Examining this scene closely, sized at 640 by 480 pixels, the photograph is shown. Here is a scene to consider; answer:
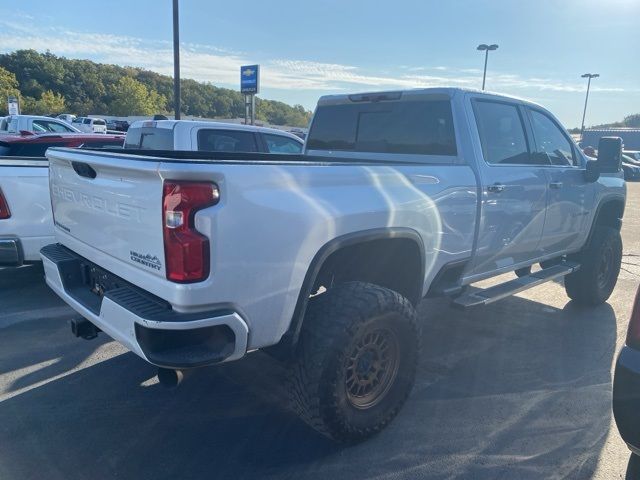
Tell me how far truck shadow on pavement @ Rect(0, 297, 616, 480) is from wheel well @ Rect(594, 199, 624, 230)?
2001 mm

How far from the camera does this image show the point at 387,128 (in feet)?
14.4

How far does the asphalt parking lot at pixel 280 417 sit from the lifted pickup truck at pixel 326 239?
Result: 1.10ft

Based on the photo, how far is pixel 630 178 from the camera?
29500mm

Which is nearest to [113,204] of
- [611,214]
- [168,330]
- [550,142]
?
[168,330]

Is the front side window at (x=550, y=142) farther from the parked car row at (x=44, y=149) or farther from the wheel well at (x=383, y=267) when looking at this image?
the parked car row at (x=44, y=149)

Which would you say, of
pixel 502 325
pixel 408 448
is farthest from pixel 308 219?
pixel 502 325

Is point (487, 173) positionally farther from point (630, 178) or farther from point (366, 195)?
point (630, 178)

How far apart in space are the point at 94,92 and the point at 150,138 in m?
90.8

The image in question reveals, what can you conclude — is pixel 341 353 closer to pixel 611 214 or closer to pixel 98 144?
pixel 611 214

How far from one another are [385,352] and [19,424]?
88.2 inches

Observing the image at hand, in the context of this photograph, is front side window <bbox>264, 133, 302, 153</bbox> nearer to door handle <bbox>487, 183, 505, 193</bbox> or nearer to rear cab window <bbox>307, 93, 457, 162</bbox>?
rear cab window <bbox>307, 93, 457, 162</bbox>

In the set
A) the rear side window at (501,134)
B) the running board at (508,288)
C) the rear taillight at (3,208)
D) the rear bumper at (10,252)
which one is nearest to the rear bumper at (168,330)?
the running board at (508,288)

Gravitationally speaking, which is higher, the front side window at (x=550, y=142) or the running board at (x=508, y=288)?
the front side window at (x=550, y=142)

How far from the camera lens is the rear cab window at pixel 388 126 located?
4.01 meters
